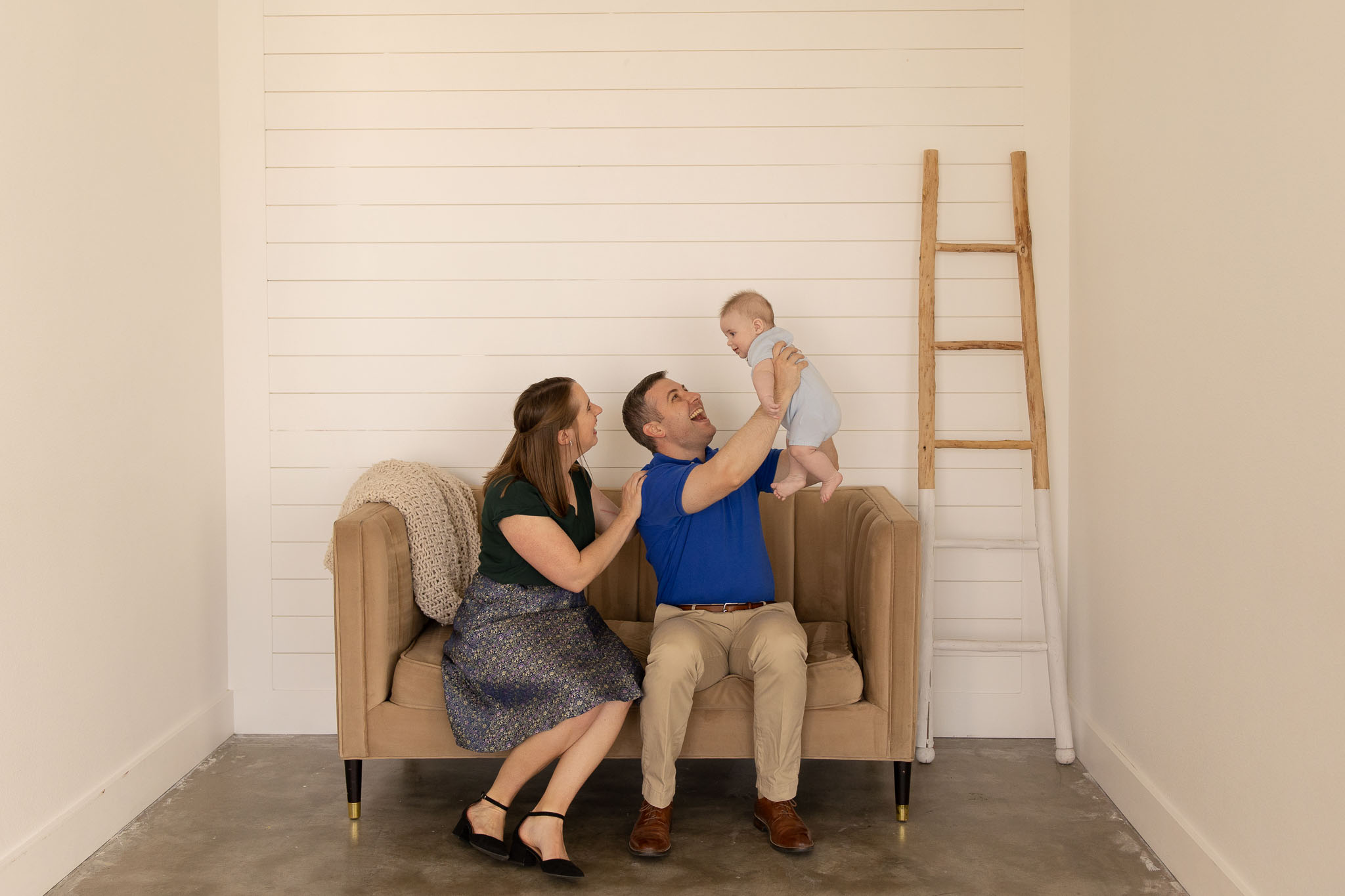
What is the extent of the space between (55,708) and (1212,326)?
2.70 m

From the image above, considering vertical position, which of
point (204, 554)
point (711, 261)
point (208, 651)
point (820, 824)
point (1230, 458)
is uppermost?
point (711, 261)

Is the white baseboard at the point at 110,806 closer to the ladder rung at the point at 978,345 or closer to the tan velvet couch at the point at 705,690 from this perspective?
the tan velvet couch at the point at 705,690

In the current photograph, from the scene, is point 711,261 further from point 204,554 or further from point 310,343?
point 204,554

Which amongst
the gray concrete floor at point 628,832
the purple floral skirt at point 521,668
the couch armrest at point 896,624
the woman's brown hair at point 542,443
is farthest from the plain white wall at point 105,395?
the couch armrest at point 896,624

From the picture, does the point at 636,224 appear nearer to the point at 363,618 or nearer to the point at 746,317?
the point at 746,317

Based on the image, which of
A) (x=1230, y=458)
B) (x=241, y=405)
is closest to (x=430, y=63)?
(x=241, y=405)

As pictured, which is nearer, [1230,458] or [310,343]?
[1230,458]

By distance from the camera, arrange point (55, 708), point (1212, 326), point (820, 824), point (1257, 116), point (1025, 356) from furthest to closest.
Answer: point (1025, 356), point (820, 824), point (55, 708), point (1212, 326), point (1257, 116)

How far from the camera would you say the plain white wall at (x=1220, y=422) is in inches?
68.9

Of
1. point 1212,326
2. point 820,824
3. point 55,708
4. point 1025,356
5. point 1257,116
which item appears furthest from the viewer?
point 1025,356

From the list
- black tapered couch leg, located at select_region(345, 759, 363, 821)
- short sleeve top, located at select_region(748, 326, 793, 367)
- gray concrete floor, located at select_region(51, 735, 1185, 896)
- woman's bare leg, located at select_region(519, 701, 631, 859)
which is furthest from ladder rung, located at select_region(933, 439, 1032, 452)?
black tapered couch leg, located at select_region(345, 759, 363, 821)

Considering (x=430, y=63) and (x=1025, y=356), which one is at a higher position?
(x=430, y=63)

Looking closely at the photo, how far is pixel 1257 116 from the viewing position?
77.3 inches

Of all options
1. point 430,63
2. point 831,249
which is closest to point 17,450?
point 430,63
